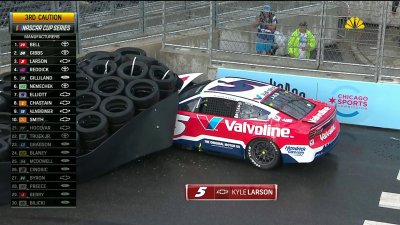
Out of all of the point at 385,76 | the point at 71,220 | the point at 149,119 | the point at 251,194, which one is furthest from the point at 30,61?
the point at 385,76

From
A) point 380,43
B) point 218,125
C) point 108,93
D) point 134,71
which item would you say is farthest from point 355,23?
point 108,93

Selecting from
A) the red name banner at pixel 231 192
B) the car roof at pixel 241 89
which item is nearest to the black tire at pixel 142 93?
the car roof at pixel 241 89

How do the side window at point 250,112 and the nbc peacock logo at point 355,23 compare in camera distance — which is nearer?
the side window at point 250,112

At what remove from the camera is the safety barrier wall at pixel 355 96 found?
14.2 m

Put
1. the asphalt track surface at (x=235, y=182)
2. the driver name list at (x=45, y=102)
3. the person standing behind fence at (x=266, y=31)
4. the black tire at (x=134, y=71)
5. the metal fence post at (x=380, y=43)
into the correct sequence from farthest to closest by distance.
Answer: the person standing behind fence at (x=266, y=31) < the metal fence post at (x=380, y=43) < the black tire at (x=134, y=71) < the asphalt track surface at (x=235, y=182) < the driver name list at (x=45, y=102)

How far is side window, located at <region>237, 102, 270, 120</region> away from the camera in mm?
12062

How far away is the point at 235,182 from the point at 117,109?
286 centimetres

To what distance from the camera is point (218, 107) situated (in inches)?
491

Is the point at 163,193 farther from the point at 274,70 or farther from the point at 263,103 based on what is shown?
the point at 274,70

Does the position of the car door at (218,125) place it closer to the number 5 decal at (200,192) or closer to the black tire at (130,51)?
the number 5 decal at (200,192)

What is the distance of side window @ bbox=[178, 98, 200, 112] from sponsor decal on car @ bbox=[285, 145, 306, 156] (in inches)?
87.7

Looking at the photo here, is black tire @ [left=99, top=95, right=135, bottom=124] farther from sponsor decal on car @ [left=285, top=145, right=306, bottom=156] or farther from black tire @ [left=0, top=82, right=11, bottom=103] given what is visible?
sponsor decal on car @ [left=285, top=145, right=306, bottom=156]

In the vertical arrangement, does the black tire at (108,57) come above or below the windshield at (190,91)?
above

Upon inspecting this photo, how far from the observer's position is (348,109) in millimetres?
14547
